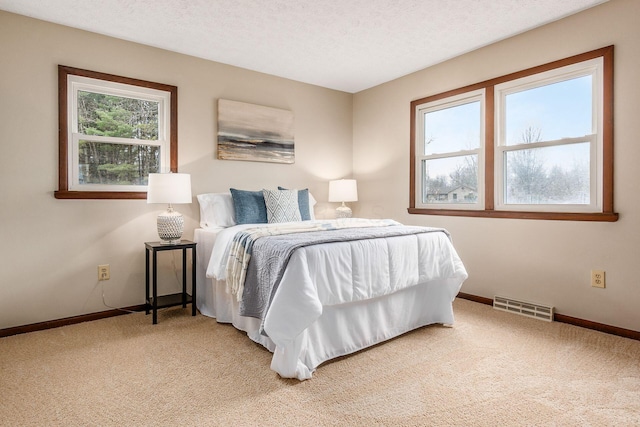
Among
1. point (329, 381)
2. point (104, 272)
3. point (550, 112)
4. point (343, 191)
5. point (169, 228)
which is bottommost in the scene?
point (329, 381)

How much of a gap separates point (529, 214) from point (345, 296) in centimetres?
193

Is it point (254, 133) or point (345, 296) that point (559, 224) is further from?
point (254, 133)

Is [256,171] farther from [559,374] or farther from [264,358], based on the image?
[559,374]

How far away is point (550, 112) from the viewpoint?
3031mm

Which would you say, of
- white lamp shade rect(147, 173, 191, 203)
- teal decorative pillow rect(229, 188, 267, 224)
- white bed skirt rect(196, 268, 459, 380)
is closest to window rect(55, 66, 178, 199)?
white lamp shade rect(147, 173, 191, 203)

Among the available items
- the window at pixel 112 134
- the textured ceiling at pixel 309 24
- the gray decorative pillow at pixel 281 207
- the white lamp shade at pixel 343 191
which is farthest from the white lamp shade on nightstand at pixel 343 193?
the window at pixel 112 134

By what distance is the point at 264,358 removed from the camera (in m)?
2.25

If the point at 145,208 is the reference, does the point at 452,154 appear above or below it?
above

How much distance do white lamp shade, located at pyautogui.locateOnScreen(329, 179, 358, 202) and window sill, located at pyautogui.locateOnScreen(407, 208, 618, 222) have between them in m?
0.73

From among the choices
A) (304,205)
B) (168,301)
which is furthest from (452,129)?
(168,301)

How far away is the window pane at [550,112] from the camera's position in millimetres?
2838

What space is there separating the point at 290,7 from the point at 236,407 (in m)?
2.60

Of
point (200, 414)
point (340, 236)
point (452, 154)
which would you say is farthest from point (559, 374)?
point (452, 154)

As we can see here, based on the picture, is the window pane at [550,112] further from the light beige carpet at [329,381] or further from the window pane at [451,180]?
the light beige carpet at [329,381]
